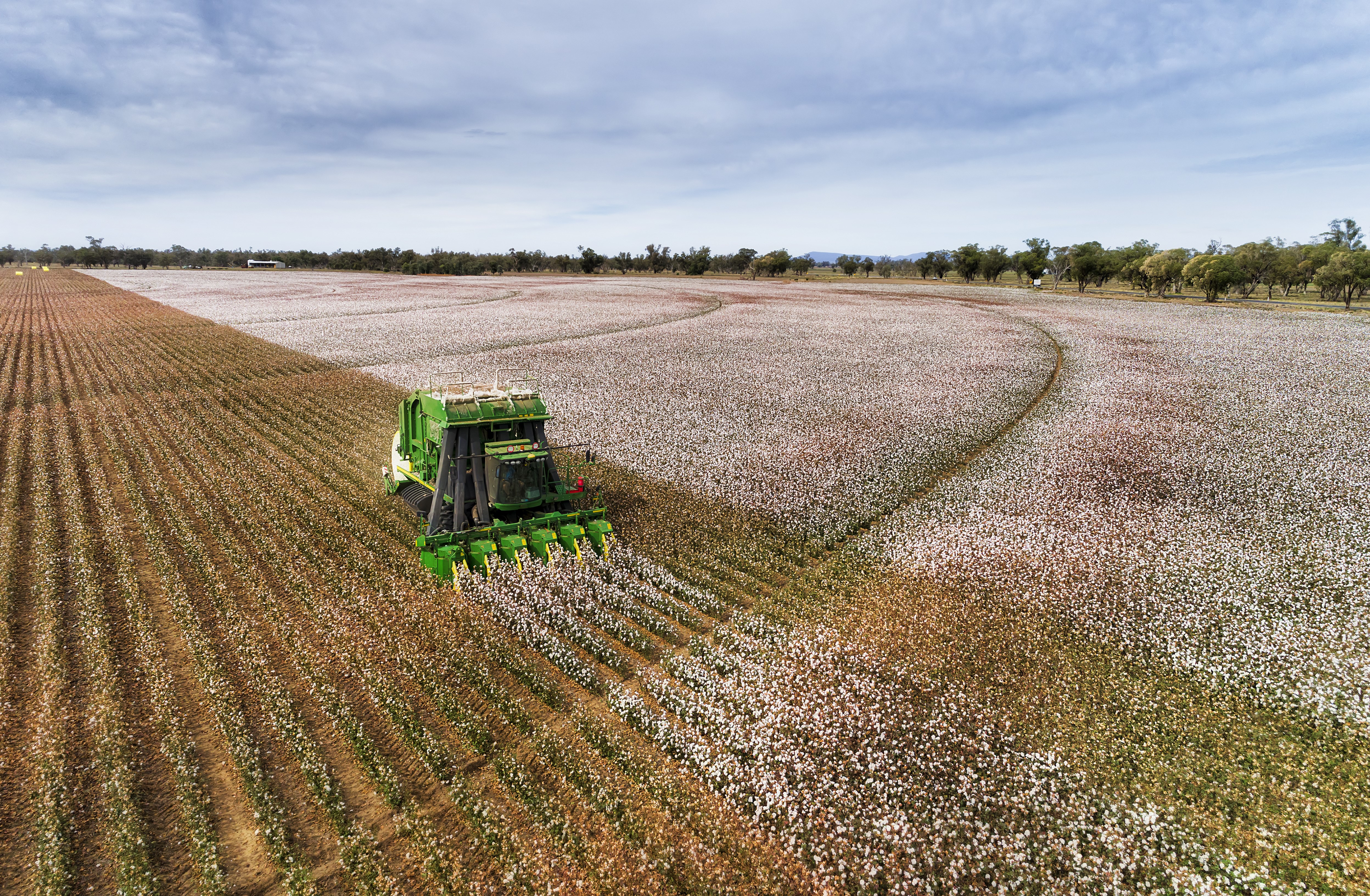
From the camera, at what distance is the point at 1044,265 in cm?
12112

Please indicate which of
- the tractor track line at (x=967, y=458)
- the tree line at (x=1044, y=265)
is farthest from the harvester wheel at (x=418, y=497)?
the tree line at (x=1044, y=265)

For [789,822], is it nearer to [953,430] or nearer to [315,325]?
[953,430]

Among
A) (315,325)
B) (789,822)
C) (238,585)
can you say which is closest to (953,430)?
(789,822)

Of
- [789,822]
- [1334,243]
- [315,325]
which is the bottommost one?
[789,822]

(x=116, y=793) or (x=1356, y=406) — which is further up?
(x=1356, y=406)

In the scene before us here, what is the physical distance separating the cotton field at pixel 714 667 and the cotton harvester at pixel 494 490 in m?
0.66

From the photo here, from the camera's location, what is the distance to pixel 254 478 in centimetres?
2111

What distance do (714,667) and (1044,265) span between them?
13386cm

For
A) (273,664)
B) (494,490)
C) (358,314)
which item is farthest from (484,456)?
(358,314)

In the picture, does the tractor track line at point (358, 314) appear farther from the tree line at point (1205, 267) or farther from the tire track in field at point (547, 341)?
the tree line at point (1205, 267)

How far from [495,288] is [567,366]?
66843 mm

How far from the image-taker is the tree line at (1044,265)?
3361 inches

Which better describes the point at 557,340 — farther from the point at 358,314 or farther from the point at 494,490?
the point at 494,490

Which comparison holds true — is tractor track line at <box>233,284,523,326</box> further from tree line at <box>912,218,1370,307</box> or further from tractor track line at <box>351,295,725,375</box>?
tree line at <box>912,218,1370,307</box>
